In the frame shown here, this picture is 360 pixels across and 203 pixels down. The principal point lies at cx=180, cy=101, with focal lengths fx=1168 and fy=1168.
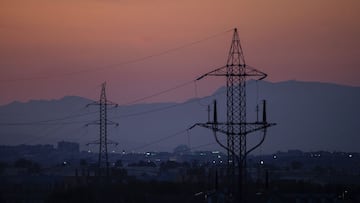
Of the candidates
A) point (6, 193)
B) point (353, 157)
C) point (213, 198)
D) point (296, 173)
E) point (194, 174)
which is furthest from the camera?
point (353, 157)

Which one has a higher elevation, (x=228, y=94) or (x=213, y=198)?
(x=228, y=94)

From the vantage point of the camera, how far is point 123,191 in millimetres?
78250

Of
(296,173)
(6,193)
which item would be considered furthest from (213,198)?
(296,173)

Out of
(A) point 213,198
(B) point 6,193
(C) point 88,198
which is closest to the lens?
(A) point 213,198

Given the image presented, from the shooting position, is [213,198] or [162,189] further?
[162,189]

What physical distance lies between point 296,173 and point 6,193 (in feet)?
165

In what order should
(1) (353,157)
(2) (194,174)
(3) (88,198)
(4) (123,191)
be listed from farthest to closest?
(1) (353,157) → (2) (194,174) → (4) (123,191) → (3) (88,198)

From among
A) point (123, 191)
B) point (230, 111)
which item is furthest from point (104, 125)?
point (230, 111)

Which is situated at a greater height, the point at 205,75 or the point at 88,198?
the point at 205,75

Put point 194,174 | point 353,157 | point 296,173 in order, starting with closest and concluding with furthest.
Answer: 1. point 194,174
2. point 296,173
3. point 353,157

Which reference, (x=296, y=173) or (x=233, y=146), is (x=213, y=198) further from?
(x=296, y=173)

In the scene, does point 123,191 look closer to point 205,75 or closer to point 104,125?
point 104,125

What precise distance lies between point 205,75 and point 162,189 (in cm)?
3358

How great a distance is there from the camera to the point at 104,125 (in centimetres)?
6838
